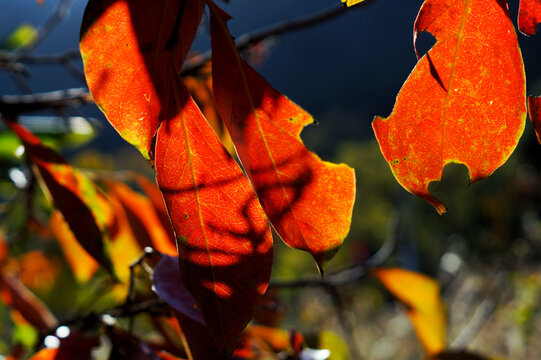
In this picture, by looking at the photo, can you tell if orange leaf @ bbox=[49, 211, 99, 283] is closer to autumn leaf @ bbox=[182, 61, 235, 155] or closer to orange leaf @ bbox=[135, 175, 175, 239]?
orange leaf @ bbox=[135, 175, 175, 239]

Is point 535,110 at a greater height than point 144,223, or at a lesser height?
greater

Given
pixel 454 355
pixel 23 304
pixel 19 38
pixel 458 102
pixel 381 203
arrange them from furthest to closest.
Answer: pixel 381 203 < pixel 19 38 < pixel 23 304 < pixel 454 355 < pixel 458 102

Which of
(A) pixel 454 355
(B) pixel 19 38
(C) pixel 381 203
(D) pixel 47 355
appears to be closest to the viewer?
(D) pixel 47 355

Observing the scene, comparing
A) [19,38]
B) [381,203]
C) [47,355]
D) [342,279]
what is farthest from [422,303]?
[381,203]

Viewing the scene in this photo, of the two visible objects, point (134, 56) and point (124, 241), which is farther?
point (124, 241)

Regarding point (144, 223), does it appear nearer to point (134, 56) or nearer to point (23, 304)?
point (23, 304)

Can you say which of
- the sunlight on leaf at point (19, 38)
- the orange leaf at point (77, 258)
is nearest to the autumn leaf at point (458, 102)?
the orange leaf at point (77, 258)

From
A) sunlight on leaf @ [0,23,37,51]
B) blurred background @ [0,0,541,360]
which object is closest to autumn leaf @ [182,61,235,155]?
blurred background @ [0,0,541,360]
